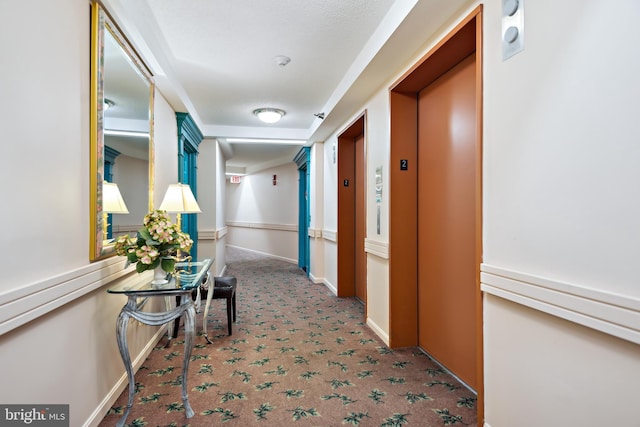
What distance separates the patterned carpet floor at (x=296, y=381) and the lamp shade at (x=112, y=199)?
1200 millimetres

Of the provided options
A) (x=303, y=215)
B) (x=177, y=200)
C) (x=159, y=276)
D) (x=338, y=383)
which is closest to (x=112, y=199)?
(x=159, y=276)

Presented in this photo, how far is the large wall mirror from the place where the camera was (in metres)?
1.70

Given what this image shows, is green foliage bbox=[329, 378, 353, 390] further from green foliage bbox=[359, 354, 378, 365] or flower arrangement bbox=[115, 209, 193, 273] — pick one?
flower arrangement bbox=[115, 209, 193, 273]

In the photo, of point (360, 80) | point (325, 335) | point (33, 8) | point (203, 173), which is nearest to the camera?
point (33, 8)

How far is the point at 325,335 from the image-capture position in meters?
3.09

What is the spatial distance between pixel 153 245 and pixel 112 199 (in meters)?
0.36

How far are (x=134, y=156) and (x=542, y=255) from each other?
2533 millimetres

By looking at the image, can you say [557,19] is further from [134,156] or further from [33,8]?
[134,156]

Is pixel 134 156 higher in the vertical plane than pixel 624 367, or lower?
higher

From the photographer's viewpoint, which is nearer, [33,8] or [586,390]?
[586,390]

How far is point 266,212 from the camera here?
8.66 metres

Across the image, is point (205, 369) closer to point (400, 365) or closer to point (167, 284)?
point (167, 284)

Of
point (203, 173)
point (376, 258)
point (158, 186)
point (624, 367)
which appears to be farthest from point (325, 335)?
point (203, 173)

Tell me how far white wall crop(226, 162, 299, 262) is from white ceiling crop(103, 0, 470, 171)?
3.73m
